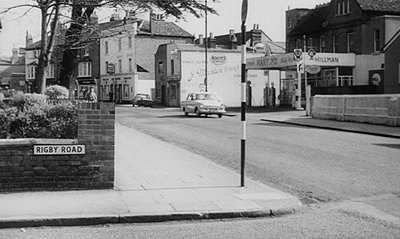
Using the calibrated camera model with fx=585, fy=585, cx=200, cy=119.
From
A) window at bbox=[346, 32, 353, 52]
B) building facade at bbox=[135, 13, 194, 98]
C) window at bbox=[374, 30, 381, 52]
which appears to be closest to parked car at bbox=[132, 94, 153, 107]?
building facade at bbox=[135, 13, 194, 98]

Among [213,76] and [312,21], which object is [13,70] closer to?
[213,76]

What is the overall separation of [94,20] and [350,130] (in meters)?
12.5

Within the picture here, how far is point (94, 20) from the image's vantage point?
58.5 ft

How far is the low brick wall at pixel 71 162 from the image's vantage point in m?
9.70

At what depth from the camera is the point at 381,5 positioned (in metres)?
54.4

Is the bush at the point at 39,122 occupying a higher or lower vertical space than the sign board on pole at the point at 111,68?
lower

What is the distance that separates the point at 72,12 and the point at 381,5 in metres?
43.0

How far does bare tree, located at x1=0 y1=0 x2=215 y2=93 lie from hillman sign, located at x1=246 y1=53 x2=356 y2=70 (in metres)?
27.9

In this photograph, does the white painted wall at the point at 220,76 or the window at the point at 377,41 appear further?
the white painted wall at the point at 220,76

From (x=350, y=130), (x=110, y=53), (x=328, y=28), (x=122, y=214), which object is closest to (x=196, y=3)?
(x=122, y=214)

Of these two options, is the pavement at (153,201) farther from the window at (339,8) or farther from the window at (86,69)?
the window at (86,69)

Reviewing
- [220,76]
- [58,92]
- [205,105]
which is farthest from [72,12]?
[220,76]

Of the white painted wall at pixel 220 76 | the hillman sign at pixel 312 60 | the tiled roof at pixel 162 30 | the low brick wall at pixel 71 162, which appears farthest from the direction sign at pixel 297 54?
the tiled roof at pixel 162 30

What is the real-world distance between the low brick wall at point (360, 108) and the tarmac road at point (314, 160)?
393cm
